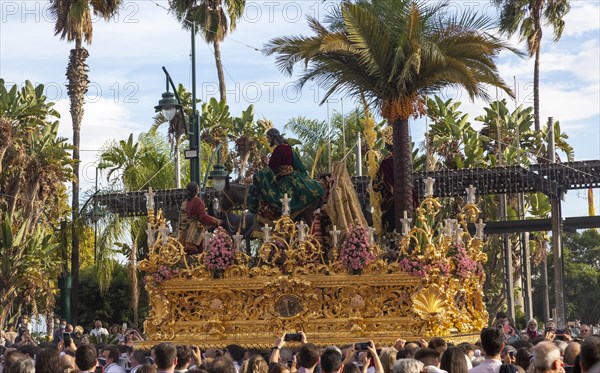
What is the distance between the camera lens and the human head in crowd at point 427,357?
9.87m

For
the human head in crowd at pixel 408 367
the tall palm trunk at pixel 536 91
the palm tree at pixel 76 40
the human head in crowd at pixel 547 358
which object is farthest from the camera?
the tall palm trunk at pixel 536 91

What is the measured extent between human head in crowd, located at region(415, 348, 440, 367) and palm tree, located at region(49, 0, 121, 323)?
30.0m

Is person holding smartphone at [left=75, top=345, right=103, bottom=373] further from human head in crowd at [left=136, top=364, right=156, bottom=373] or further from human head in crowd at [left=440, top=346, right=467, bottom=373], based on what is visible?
human head in crowd at [left=440, top=346, right=467, bottom=373]

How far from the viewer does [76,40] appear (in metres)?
41.5

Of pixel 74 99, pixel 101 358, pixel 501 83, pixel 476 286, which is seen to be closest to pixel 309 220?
pixel 476 286

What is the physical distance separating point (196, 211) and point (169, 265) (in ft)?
3.80

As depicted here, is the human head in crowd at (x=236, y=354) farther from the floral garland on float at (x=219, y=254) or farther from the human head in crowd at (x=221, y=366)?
the human head in crowd at (x=221, y=366)

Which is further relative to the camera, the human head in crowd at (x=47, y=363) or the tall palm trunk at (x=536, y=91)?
the tall palm trunk at (x=536, y=91)

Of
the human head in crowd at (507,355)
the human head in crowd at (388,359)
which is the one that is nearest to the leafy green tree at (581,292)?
the human head in crowd at (507,355)

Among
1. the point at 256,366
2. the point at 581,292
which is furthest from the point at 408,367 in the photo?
the point at 581,292

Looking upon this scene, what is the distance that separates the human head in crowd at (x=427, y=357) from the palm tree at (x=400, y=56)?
30.1 ft

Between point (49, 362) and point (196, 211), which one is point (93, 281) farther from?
point (49, 362)

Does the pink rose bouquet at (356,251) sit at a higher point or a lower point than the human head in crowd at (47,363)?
higher

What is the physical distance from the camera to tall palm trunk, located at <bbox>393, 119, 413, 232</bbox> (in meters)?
19.1
